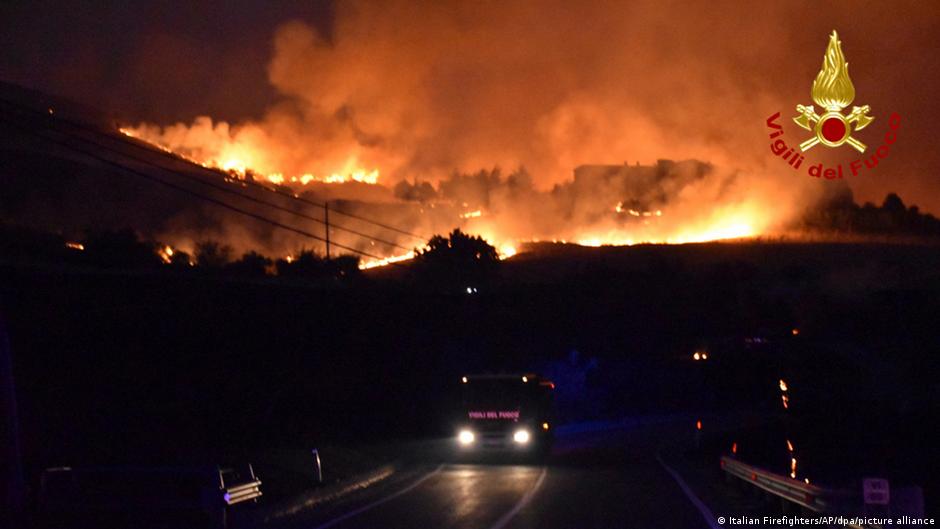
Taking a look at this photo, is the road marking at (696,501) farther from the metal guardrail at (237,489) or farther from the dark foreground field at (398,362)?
the metal guardrail at (237,489)

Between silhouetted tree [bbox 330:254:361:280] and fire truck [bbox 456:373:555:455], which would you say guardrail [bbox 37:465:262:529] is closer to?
fire truck [bbox 456:373:555:455]

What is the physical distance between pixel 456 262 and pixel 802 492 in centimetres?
7668

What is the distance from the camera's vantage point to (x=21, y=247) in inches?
2223

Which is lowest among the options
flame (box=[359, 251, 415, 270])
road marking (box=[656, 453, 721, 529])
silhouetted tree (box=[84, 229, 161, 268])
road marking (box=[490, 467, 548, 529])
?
road marking (box=[656, 453, 721, 529])

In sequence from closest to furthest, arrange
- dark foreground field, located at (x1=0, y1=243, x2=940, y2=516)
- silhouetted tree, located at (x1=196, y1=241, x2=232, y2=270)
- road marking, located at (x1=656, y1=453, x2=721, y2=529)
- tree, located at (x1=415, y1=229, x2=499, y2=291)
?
road marking, located at (x1=656, y1=453, x2=721, y2=529), dark foreground field, located at (x1=0, y1=243, x2=940, y2=516), tree, located at (x1=415, y1=229, x2=499, y2=291), silhouetted tree, located at (x1=196, y1=241, x2=232, y2=270)

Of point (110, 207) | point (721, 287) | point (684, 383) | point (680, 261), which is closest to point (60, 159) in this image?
point (110, 207)

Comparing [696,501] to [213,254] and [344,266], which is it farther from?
[213,254]

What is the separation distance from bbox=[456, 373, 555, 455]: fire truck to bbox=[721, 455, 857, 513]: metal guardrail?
13.5 m

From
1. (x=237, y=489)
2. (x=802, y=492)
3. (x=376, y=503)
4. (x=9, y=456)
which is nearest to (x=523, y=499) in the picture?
(x=376, y=503)

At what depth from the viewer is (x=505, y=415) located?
34.6 metres

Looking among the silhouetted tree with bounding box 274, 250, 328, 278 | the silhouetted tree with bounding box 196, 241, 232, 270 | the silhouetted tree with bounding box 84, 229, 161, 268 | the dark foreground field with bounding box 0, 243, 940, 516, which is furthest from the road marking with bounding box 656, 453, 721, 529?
the silhouetted tree with bounding box 196, 241, 232, 270

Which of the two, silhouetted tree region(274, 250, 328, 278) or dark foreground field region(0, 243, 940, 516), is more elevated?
silhouetted tree region(274, 250, 328, 278)

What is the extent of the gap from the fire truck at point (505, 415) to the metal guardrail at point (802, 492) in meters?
13.5

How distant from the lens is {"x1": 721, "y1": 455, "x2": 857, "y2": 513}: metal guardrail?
15.0 meters
